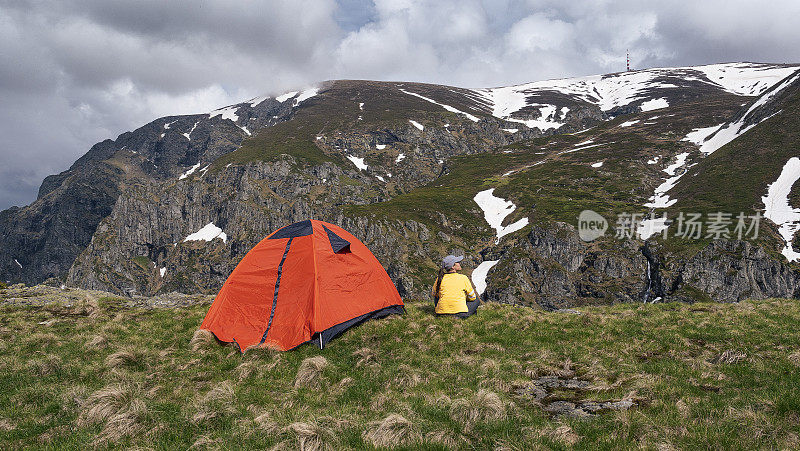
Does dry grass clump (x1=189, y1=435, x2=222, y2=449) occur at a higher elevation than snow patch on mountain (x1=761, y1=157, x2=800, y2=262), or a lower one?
lower

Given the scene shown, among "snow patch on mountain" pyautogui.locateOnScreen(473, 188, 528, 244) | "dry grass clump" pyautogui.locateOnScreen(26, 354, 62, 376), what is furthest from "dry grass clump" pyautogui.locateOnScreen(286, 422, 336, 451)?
"snow patch on mountain" pyautogui.locateOnScreen(473, 188, 528, 244)

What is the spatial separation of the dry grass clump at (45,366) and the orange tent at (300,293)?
14.4ft

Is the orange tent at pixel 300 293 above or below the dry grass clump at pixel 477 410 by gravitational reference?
above

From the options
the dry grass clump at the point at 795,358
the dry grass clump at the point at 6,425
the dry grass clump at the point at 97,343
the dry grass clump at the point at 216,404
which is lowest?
the dry grass clump at the point at 795,358

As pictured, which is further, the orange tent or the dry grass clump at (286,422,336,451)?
the orange tent

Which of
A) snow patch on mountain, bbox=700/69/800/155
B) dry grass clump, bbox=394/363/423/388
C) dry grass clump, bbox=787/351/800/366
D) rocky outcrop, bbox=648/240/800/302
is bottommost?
rocky outcrop, bbox=648/240/800/302

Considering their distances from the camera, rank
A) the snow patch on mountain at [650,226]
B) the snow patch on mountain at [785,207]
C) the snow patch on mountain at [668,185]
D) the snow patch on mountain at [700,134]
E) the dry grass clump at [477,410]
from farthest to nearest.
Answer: the snow patch on mountain at [700,134] → the snow patch on mountain at [668,185] → the snow patch on mountain at [650,226] → the snow patch on mountain at [785,207] → the dry grass clump at [477,410]

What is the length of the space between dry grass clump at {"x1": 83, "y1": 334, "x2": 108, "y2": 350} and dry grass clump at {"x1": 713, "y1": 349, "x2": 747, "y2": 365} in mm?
19184

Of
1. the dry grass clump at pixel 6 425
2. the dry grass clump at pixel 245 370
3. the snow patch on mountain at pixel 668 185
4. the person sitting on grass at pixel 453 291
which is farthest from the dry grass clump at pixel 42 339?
the snow patch on mountain at pixel 668 185

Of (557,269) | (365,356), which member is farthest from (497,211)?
(365,356)

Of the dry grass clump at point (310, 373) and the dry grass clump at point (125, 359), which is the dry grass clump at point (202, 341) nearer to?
the dry grass clump at point (125, 359)

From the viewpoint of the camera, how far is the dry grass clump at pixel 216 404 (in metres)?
7.08

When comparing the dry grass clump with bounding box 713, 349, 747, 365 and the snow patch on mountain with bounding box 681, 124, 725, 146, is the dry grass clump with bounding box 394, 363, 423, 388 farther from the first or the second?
the snow patch on mountain with bounding box 681, 124, 725, 146

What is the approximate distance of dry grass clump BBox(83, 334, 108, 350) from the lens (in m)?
12.3
